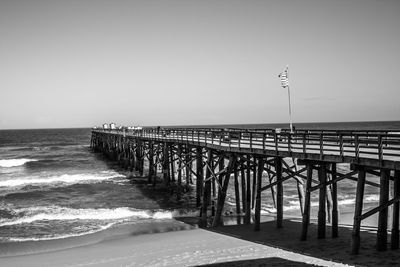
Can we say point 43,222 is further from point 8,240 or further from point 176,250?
point 176,250

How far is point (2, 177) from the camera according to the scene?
131 ft

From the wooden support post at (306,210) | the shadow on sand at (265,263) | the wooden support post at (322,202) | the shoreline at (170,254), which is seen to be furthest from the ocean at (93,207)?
the shadow on sand at (265,263)

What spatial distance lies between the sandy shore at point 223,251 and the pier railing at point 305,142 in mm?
2758

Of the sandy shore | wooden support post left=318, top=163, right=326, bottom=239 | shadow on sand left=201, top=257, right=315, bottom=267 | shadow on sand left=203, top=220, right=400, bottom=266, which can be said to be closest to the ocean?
the sandy shore

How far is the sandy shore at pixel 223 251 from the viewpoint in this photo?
456 inches

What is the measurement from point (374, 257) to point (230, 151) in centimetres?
753

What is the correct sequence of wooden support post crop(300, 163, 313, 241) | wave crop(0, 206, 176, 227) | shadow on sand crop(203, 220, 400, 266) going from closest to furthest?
shadow on sand crop(203, 220, 400, 266), wooden support post crop(300, 163, 313, 241), wave crop(0, 206, 176, 227)

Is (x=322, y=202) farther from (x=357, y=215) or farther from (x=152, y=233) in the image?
(x=152, y=233)

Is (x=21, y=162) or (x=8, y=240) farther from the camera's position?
(x=21, y=162)

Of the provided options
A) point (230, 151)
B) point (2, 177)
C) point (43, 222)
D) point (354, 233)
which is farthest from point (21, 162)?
point (354, 233)

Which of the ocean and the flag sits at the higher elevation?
Result: the flag

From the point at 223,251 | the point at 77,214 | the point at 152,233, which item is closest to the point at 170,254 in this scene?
the point at 223,251

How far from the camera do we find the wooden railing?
38.6 ft

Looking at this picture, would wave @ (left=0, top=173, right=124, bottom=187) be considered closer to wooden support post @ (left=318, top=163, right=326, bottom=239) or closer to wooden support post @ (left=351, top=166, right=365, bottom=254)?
wooden support post @ (left=318, top=163, right=326, bottom=239)
